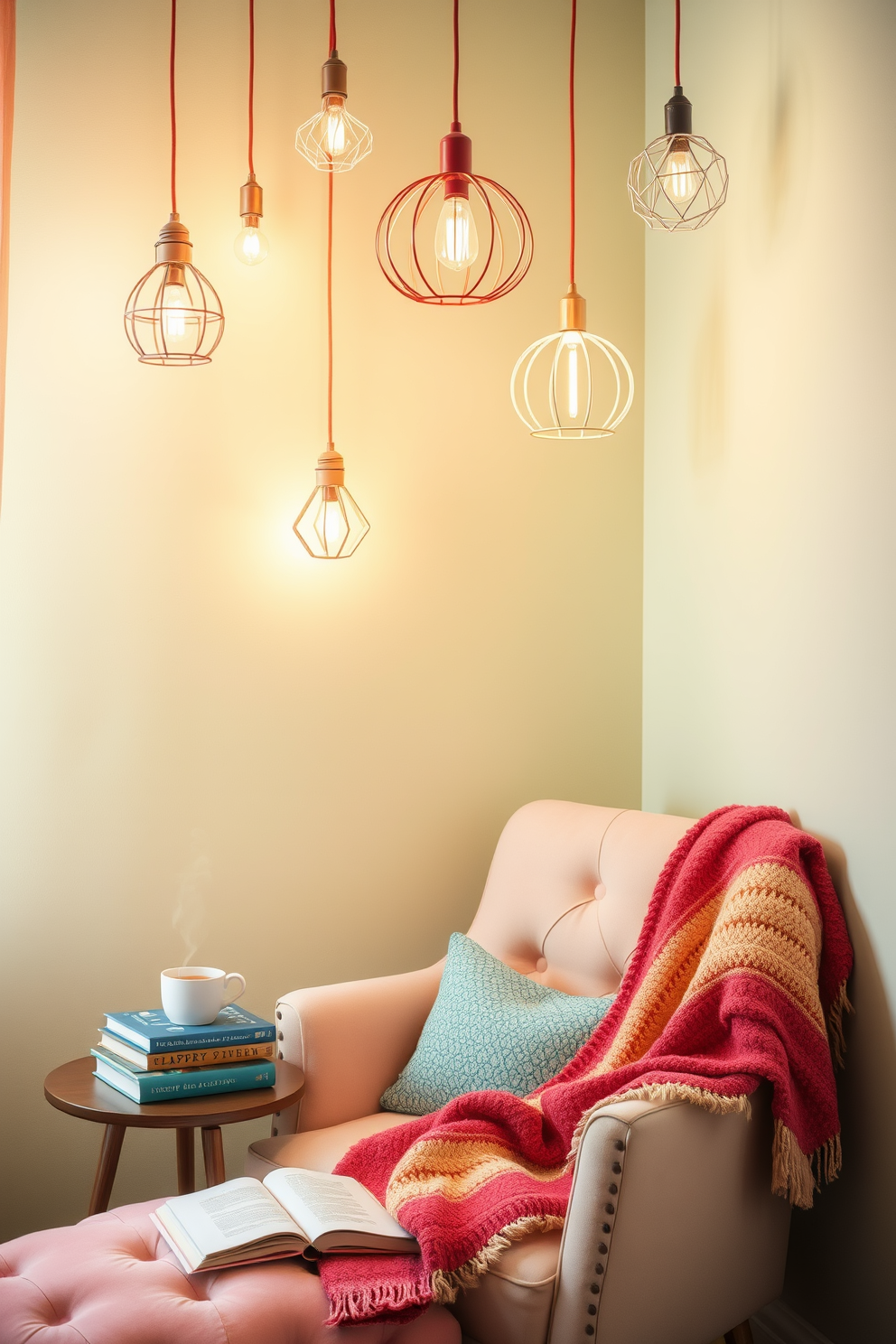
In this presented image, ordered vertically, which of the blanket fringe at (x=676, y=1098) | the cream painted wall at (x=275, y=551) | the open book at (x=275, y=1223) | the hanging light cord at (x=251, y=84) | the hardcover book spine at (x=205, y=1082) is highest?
the hanging light cord at (x=251, y=84)

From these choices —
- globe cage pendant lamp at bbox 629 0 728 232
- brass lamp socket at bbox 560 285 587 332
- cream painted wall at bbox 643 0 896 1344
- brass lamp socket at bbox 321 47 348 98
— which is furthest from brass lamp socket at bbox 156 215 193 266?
cream painted wall at bbox 643 0 896 1344

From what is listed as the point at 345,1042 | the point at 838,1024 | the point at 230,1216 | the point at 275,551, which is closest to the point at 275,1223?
the point at 230,1216

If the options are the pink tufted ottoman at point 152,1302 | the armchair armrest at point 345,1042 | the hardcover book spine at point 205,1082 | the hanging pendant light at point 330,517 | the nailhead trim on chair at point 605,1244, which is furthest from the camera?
the hanging pendant light at point 330,517

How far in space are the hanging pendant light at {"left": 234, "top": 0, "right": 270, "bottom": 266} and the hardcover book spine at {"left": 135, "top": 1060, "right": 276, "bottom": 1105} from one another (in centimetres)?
145

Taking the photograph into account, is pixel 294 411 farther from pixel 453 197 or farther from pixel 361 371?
pixel 453 197

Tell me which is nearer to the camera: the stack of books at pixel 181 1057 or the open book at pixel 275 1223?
the open book at pixel 275 1223

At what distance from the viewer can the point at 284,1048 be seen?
1774 mm

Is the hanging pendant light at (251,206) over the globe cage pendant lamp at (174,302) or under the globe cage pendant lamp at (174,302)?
over

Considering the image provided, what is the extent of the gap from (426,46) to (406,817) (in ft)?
5.28

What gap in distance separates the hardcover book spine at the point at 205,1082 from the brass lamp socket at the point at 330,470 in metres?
1.03

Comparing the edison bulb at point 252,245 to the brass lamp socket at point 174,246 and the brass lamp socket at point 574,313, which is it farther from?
the brass lamp socket at point 574,313

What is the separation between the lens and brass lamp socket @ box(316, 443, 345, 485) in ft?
6.59

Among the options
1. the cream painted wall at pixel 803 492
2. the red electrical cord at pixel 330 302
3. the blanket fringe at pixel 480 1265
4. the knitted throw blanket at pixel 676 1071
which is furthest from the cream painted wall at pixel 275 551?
the blanket fringe at pixel 480 1265

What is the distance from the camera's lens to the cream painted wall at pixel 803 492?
59.3 inches
